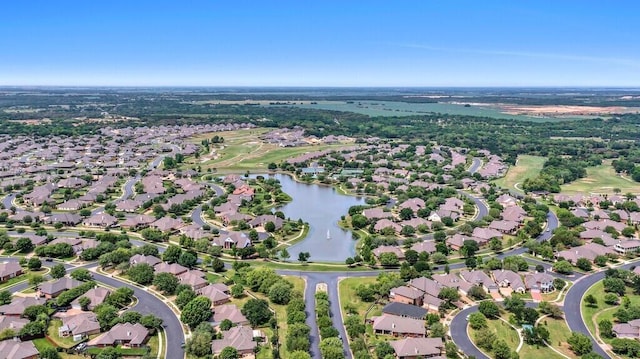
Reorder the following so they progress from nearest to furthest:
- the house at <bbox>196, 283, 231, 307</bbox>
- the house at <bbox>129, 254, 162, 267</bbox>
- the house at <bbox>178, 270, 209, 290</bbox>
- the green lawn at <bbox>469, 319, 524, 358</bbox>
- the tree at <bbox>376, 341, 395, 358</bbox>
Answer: the tree at <bbox>376, 341, 395, 358</bbox> → the green lawn at <bbox>469, 319, 524, 358</bbox> → the house at <bbox>196, 283, 231, 307</bbox> → the house at <bbox>178, 270, 209, 290</bbox> → the house at <bbox>129, 254, 162, 267</bbox>

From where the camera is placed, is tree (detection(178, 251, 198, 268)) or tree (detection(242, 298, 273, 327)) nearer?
tree (detection(242, 298, 273, 327))

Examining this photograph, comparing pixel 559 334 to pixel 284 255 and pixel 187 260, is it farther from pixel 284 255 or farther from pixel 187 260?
pixel 187 260

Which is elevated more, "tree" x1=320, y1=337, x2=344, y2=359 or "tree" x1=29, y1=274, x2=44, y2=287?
"tree" x1=320, y1=337, x2=344, y2=359

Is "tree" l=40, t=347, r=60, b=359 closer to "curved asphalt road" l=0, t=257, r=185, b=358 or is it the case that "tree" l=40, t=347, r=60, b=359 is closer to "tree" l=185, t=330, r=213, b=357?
"curved asphalt road" l=0, t=257, r=185, b=358

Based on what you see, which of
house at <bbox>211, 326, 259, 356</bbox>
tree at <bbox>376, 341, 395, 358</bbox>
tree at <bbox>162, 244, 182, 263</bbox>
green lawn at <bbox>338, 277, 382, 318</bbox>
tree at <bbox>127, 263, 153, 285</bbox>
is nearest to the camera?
tree at <bbox>376, 341, 395, 358</bbox>

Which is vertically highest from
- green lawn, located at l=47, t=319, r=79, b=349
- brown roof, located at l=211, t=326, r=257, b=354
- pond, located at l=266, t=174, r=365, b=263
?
brown roof, located at l=211, t=326, r=257, b=354

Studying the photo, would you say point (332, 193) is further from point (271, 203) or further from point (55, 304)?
point (55, 304)

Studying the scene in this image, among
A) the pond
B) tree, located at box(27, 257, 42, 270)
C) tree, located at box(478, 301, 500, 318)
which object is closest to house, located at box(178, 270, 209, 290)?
the pond
